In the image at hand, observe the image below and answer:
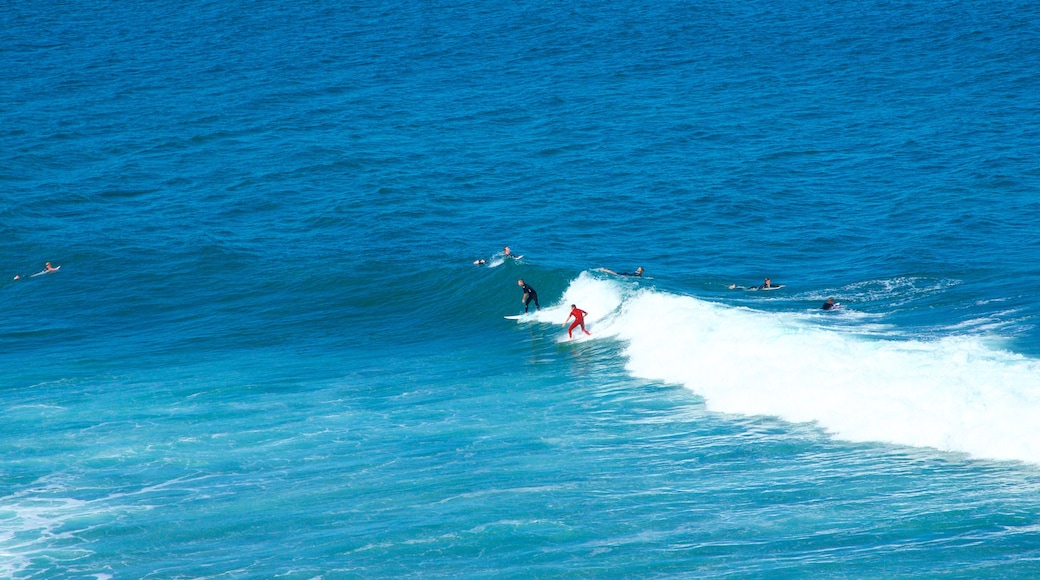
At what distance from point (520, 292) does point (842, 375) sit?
45.8ft

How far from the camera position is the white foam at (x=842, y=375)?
2072 cm

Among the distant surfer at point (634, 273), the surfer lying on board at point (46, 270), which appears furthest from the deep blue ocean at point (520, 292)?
the distant surfer at point (634, 273)

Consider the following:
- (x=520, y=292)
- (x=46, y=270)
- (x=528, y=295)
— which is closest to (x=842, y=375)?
(x=528, y=295)

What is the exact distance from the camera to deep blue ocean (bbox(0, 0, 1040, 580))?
17.9 metres

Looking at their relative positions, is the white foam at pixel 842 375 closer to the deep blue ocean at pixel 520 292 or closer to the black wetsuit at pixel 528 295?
the deep blue ocean at pixel 520 292

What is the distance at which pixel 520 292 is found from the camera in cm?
3606

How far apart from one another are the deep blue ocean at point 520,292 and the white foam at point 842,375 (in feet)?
0.36

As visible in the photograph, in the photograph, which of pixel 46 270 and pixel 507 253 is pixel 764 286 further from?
pixel 46 270

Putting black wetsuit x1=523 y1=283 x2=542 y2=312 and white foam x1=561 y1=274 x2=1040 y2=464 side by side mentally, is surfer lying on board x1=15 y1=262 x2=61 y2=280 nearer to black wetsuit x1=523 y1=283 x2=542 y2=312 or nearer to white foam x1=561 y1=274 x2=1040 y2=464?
black wetsuit x1=523 y1=283 x2=542 y2=312

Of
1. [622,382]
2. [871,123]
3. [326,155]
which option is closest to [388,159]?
[326,155]

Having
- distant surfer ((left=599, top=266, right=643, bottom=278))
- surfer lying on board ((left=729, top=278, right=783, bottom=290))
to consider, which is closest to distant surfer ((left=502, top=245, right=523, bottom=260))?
distant surfer ((left=599, top=266, right=643, bottom=278))

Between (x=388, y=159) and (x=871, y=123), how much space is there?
2251 centimetres

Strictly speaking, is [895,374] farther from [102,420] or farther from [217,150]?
[217,150]

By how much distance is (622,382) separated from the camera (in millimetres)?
27156
